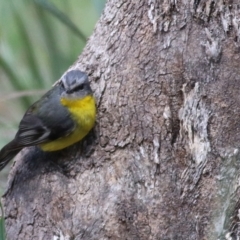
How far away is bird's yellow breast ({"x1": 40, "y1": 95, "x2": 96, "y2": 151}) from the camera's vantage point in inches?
132

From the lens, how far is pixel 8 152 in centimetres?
355

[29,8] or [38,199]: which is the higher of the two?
[29,8]

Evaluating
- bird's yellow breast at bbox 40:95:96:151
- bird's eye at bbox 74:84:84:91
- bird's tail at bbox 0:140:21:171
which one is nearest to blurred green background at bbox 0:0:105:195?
bird's tail at bbox 0:140:21:171

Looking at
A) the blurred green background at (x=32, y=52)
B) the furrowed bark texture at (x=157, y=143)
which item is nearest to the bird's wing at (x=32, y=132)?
the furrowed bark texture at (x=157, y=143)

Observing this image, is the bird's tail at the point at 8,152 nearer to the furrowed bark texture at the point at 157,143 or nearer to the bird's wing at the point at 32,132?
the bird's wing at the point at 32,132

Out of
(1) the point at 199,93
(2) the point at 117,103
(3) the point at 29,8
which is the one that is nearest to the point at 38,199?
(2) the point at 117,103

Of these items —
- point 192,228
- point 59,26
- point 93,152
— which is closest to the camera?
point 192,228

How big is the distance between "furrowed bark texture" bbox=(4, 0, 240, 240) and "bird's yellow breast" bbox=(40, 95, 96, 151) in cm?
5

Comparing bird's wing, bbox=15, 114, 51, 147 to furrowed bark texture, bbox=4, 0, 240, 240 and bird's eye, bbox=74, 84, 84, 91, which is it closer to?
furrowed bark texture, bbox=4, 0, 240, 240

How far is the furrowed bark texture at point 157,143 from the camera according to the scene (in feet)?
10.3

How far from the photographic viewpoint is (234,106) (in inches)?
125

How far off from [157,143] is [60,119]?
22.8 inches

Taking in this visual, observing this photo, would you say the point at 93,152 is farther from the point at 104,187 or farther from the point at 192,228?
the point at 192,228

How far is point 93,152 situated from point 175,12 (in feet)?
2.58
